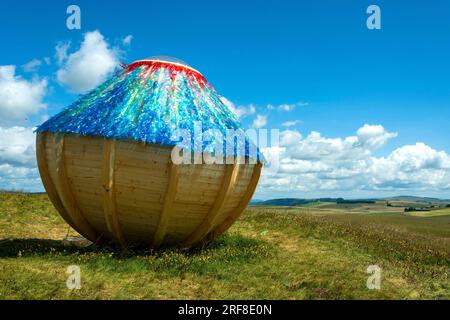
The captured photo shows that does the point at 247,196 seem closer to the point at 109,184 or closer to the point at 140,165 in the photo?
the point at 140,165

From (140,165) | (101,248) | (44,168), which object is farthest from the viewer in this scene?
(101,248)

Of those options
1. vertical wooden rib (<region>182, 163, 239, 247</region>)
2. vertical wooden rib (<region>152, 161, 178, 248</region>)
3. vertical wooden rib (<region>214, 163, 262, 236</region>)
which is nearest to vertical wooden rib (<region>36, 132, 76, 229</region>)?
vertical wooden rib (<region>152, 161, 178, 248</region>)

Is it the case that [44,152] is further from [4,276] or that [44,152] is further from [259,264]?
[259,264]

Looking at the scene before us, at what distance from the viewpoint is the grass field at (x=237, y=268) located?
951cm

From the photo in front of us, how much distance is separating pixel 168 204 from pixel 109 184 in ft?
4.72

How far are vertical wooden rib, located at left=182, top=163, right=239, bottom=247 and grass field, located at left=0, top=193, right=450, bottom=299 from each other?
60 cm

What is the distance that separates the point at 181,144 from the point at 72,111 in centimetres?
338

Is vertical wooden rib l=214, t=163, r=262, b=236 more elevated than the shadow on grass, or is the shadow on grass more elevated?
vertical wooden rib l=214, t=163, r=262, b=236

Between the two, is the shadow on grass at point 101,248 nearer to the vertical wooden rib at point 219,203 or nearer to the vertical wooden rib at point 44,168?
the vertical wooden rib at point 219,203

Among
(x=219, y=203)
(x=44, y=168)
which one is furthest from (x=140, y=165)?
(x=44, y=168)

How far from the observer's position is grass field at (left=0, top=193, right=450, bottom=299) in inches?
374

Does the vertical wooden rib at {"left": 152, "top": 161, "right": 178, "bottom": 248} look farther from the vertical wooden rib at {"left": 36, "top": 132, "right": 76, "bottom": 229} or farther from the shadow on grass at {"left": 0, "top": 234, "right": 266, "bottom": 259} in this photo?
the vertical wooden rib at {"left": 36, "top": 132, "right": 76, "bottom": 229}

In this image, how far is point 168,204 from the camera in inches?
427

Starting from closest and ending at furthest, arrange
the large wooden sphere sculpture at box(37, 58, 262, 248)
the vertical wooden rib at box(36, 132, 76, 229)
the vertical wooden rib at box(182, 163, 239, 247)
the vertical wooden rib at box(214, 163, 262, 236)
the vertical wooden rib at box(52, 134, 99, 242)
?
the large wooden sphere sculpture at box(37, 58, 262, 248), the vertical wooden rib at box(52, 134, 99, 242), the vertical wooden rib at box(182, 163, 239, 247), the vertical wooden rib at box(36, 132, 76, 229), the vertical wooden rib at box(214, 163, 262, 236)
